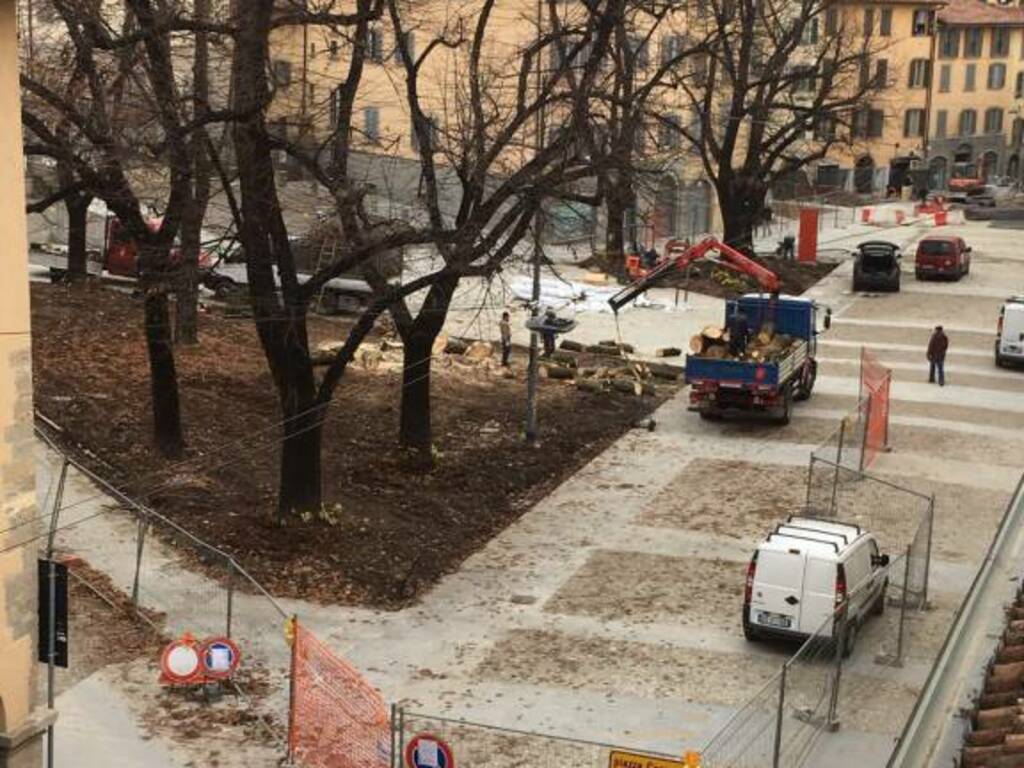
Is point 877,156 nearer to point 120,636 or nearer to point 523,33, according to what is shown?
point 523,33

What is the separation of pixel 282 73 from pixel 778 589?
21135 millimetres

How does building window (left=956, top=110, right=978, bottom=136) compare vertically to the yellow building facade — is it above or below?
above

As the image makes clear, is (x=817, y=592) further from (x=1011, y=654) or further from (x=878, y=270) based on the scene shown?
(x=878, y=270)

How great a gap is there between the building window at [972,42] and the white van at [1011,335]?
2520 inches

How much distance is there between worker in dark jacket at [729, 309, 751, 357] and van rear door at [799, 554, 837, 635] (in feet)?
45.7

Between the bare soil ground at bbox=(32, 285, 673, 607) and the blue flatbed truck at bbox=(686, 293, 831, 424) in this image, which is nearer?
the bare soil ground at bbox=(32, 285, 673, 607)

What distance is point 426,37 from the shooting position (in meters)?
52.7

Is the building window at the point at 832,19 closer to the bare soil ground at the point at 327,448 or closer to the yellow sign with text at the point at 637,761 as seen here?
the bare soil ground at the point at 327,448

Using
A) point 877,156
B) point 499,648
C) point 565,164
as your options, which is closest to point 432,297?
point 565,164

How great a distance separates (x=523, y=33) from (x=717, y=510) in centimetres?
3471

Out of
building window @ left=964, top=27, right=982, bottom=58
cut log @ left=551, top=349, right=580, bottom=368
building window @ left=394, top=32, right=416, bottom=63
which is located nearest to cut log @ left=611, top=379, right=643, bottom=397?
cut log @ left=551, top=349, right=580, bottom=368

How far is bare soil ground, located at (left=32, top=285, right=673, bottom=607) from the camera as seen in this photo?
68.1 feet

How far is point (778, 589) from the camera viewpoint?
1786cm

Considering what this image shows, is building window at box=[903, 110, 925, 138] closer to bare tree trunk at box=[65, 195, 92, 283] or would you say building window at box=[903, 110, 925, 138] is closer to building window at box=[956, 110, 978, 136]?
building window at box=[956, 110, 978, 136]
